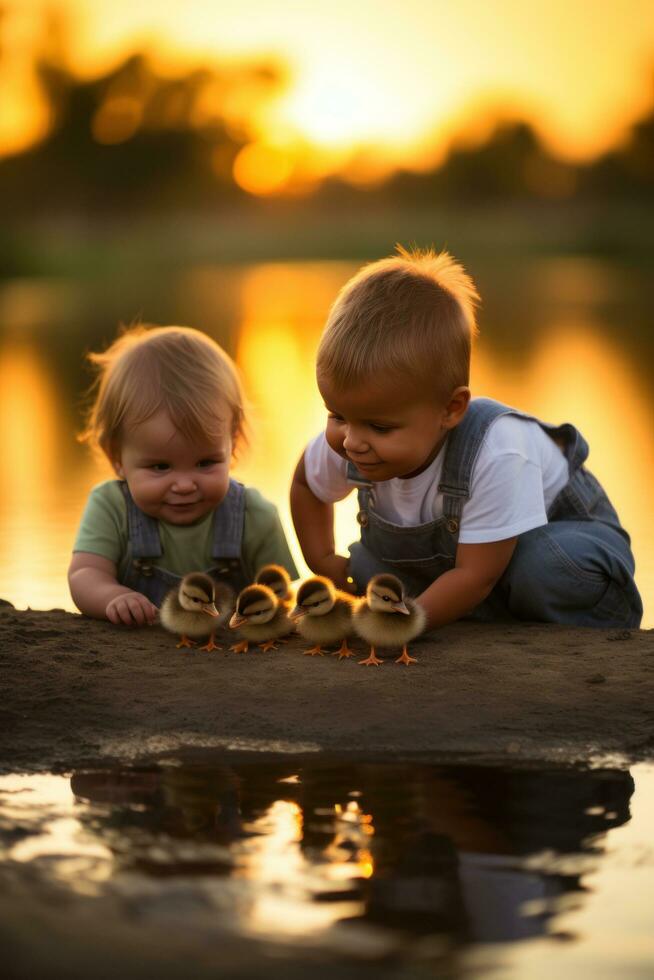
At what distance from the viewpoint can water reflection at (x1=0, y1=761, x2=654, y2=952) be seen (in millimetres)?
2662

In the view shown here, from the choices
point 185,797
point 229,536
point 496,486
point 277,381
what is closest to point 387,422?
point 496,486

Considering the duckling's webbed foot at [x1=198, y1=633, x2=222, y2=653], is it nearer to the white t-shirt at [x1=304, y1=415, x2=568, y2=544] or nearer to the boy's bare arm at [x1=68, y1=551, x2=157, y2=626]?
the boy's bare arm at [x1=68, y1=551, x2=157, y2=626]

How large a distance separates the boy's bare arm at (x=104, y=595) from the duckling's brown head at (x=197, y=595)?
1.03 ft

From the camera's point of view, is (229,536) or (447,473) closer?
(447,473)

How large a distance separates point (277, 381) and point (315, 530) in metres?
7.52

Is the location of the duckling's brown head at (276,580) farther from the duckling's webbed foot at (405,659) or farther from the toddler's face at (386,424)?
the duckling's webbed foot at (405,659)

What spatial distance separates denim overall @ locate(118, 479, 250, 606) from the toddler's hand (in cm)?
37

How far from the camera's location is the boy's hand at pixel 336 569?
5008mm

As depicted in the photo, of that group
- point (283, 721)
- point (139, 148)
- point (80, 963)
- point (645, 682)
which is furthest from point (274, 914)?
point (139, 148)

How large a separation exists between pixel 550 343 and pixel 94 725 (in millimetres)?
12686

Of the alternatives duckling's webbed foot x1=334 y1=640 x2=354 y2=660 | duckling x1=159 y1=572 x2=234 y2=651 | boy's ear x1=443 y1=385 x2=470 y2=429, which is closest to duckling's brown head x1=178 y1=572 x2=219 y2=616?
duckling x1=159 y1=572 x2=234 y2=651

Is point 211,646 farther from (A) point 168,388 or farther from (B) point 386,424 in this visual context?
(A) point 168,388

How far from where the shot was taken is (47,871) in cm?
286

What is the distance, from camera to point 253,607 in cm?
423
